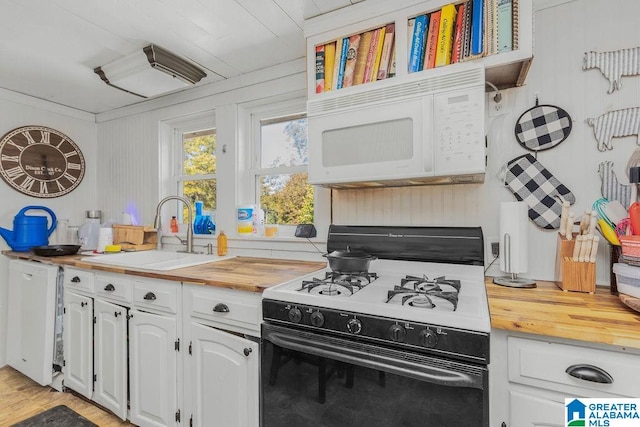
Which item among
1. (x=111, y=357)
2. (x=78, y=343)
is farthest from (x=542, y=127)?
(x=78, y=343)

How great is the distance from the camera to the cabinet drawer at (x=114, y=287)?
5.77 ft

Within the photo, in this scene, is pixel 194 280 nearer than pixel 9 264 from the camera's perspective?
Yes

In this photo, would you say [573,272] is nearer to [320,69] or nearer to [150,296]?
[320,69]

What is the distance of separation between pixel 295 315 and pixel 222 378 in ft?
1.76

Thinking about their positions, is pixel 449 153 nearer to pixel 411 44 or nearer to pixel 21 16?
pixel 411 44

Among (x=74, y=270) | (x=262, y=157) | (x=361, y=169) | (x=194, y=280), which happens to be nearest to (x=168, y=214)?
(x=74, y=270)

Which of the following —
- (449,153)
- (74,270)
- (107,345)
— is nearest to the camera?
(449,153)

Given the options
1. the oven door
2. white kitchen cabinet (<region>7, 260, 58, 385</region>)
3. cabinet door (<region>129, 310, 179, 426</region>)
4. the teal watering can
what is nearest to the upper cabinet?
the oven door

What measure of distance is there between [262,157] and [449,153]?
1432mm

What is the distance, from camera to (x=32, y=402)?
2045mm

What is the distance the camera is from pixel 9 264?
8.21ft

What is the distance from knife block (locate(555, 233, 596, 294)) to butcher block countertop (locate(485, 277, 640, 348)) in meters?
0.03

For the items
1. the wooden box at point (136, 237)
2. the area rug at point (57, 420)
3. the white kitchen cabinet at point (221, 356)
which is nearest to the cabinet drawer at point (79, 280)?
the wooden box at point (136, 237)

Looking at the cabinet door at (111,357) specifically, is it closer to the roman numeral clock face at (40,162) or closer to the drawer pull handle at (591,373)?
the roman numeral clock face at (40,162)
